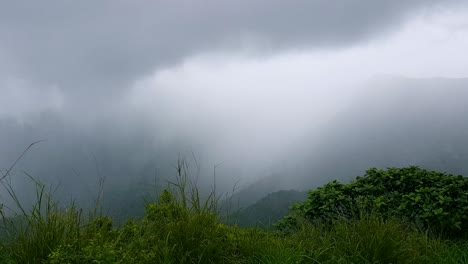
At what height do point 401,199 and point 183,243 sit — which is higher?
point 183,243

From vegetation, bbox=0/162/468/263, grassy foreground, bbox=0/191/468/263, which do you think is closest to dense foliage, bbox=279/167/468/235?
vegetation, bbox=0/162/468/263

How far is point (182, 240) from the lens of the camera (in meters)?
5.32

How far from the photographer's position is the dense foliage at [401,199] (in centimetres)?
844

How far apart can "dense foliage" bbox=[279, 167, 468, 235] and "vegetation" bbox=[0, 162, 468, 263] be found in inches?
64.1

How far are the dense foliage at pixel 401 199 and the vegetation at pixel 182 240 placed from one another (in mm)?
1628

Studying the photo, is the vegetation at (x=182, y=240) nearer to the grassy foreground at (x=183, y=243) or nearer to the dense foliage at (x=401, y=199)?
the grassy foreground at (x=183, y=243)

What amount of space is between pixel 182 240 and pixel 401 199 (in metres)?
5.49

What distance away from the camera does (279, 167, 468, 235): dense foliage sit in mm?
8438

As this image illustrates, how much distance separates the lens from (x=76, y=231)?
214 inches

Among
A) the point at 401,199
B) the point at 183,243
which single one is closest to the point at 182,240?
the point at 183,243

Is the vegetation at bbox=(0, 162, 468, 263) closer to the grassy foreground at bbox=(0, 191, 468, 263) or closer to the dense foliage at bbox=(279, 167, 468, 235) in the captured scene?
the grassy foreground at bbox=(0, 191, 468, 263)

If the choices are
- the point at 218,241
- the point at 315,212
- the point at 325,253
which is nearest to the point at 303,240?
the point at 325,253

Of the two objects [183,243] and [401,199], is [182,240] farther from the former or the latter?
[401,199]

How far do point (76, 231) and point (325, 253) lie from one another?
3.16 m
